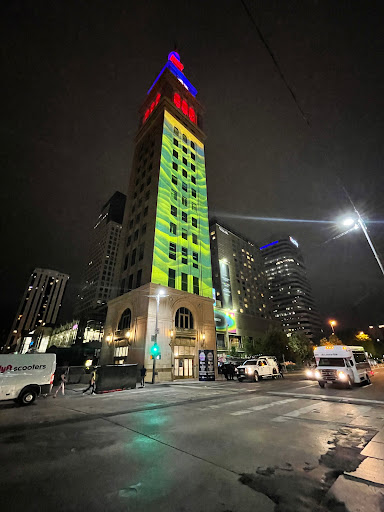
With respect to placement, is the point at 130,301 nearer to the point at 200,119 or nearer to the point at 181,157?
the point at 181,157

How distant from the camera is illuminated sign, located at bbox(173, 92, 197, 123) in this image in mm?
53562

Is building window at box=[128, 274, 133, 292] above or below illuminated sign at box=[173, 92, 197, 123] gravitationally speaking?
below

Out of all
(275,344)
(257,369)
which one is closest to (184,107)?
(257,369)

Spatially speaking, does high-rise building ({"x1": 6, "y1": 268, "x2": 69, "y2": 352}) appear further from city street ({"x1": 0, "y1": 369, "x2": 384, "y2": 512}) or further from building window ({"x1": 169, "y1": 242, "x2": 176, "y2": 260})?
city street ({"x1": 0, "y1": 369, "x2": 384, "y2": 512})

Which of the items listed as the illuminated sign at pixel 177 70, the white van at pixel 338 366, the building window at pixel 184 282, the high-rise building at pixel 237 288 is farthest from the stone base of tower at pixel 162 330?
the illuminated sign at pixel 177 70

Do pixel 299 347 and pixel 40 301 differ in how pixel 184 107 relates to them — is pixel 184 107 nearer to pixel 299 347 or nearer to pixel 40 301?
pixel 299 347

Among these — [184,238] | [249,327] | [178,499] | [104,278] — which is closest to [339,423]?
[178,499]

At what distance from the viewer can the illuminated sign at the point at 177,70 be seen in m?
58.1

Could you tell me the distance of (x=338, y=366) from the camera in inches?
663

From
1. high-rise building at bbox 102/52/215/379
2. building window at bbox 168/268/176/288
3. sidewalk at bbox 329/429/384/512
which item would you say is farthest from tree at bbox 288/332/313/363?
sidewalk at bbox 329/429/384/512

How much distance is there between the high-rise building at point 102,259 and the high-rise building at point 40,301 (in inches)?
1881

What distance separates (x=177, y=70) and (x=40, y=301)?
165860 millimetres

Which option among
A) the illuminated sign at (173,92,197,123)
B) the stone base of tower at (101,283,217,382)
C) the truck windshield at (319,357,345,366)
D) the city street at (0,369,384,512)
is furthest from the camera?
the illuminated sign at (173,92,197,123)

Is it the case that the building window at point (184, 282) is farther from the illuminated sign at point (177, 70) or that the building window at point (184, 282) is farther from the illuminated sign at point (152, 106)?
the illuminated sign at point (177, 70)
